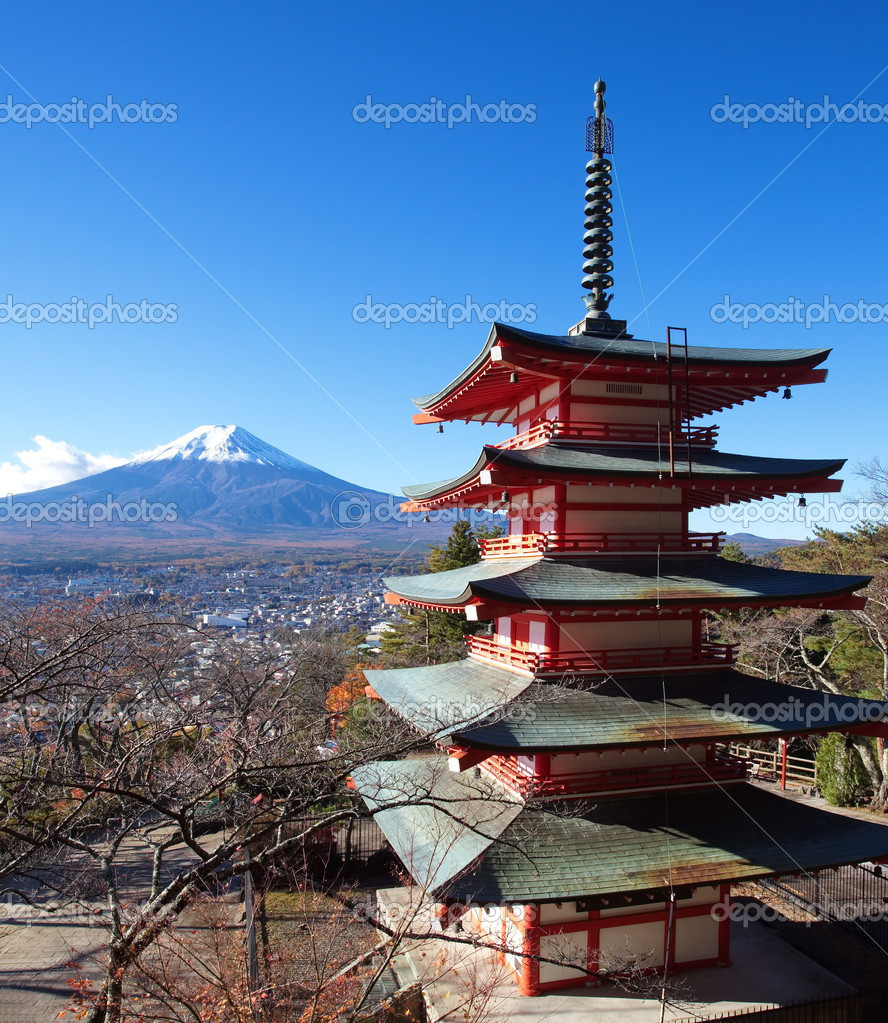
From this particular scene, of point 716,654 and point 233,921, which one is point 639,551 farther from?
point 233,921

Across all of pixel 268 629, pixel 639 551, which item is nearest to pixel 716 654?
pixel 639 551

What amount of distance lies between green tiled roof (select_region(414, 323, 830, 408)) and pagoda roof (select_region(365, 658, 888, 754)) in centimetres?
564

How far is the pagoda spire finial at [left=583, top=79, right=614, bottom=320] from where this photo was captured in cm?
1271

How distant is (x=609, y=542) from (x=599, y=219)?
6549 mm

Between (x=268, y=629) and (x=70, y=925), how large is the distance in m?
27.7

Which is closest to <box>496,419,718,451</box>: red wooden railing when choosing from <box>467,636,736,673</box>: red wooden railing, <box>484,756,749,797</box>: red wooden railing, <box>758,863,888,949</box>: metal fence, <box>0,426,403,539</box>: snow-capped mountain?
<box>467,636,736,673</box>: red wooden railing

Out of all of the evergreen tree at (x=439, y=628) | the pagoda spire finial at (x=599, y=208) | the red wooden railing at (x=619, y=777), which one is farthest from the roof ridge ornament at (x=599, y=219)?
the evergreen tree at (x=439, y=628)

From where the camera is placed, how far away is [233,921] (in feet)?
46.5

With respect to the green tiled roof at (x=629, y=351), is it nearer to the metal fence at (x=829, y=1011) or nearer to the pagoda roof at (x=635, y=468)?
the pagoda roof at (x=635, y=468)

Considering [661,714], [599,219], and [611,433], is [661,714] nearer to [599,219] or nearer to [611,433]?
[611,433]

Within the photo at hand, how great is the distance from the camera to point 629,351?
11.3m

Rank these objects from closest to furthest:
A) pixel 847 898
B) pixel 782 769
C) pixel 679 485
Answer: pixel 679 485 → pixel 847 898 → pixel 782 769

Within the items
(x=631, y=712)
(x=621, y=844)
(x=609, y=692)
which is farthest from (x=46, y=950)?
(x=631, y=712)

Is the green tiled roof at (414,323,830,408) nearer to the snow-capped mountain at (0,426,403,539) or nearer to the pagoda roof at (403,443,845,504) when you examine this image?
the pagoda roof at (403,443,845,504)
